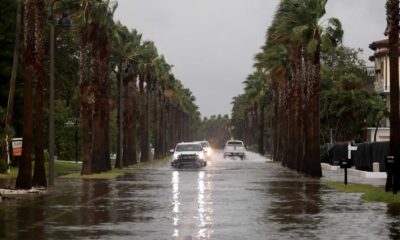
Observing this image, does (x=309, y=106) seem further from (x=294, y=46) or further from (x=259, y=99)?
(x=259, y=99)

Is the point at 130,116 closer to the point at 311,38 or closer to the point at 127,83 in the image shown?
the point at 127,83

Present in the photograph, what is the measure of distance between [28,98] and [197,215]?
42.7 feet

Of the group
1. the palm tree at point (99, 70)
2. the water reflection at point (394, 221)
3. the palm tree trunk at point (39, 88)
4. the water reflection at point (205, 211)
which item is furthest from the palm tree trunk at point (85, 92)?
the water reflection at point (394, 221)

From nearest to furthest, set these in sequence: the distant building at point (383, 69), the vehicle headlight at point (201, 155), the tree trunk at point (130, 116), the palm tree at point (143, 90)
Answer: the vehicle headlight at point (201, 155) < the tree trunk at point (130, 116) < the palm tree at point (143, 90) < the distant building at point (383, 69)

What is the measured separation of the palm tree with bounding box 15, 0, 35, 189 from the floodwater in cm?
129

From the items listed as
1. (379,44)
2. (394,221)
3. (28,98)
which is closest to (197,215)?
(394,221)

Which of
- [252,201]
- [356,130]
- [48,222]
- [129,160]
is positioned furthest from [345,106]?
[48,222]

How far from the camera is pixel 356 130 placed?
83188mm

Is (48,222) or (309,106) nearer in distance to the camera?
(48,222)

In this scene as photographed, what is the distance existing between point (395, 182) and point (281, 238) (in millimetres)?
12320

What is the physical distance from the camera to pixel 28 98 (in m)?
32.6

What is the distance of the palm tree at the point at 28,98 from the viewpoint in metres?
32.6

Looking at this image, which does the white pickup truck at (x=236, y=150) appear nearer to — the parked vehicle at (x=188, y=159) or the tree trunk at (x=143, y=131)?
the tree trunk at (x=143, y=131)

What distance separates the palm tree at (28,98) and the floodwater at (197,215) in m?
1.29
